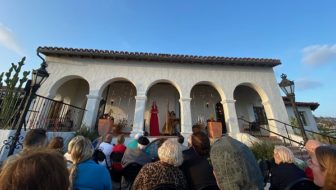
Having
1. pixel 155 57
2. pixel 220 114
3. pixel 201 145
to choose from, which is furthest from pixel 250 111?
pixel 201 145

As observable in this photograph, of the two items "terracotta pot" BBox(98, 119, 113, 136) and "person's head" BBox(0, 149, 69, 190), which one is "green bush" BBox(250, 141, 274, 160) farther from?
"person's head" BBox(0, 149, 69, 190)

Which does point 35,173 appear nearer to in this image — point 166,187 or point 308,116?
point 166,187

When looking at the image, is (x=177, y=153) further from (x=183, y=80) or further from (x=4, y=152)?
(x=183, y=80)

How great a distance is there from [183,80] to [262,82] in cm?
484

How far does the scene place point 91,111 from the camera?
8.77 metres

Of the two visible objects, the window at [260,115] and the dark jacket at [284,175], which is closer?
the dark jacket at [284,175]

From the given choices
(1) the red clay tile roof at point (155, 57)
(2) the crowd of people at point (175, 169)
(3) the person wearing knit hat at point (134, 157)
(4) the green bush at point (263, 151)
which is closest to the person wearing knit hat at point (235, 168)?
(2) the crowd of people at point (175, 169)

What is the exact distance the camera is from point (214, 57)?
10336 mm

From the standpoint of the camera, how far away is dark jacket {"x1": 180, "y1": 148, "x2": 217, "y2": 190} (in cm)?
222

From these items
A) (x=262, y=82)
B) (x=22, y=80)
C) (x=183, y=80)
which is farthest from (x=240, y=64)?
(x=22, y=80)

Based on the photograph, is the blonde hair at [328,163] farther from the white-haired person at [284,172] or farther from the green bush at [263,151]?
the green bush at [263,151]

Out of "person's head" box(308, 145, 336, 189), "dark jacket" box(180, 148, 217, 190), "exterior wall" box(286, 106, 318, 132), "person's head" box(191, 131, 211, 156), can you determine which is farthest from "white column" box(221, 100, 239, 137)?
"person's head" box(308, 145, 336, 189)

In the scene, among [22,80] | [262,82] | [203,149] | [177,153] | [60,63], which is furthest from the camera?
[262,82]

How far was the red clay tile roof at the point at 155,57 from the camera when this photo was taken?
30.7 feet
